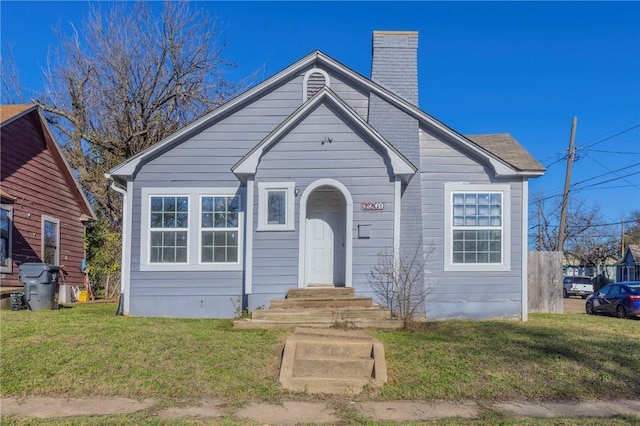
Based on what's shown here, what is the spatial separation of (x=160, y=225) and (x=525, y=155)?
349 inches

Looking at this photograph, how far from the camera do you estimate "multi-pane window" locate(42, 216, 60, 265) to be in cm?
1680

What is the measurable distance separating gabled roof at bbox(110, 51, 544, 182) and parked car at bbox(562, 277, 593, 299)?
33208 mm

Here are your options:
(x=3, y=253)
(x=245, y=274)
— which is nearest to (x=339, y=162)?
(x=245, y=274)

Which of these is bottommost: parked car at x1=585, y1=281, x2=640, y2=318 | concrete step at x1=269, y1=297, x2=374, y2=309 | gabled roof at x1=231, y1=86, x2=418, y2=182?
parked car at x1=585, y1=281, x2=640, y2=318

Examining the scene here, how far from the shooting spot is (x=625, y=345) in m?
8.45

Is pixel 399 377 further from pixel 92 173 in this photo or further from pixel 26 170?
pixel 92 173

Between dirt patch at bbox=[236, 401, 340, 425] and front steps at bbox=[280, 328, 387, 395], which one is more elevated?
front steps at bbox=[280, 328, 387, 395]

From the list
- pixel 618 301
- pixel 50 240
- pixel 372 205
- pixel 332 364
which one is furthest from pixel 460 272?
pixel 50 240

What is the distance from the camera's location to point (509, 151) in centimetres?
1308

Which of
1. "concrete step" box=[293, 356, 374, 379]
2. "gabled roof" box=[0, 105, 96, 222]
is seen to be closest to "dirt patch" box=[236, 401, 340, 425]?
"concrete step" box=[293, 356, 374, 379]

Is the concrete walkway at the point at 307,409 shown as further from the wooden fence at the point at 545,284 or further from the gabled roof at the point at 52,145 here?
the gabled roof at the point at 52,145

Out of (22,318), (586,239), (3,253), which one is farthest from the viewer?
(586,239)

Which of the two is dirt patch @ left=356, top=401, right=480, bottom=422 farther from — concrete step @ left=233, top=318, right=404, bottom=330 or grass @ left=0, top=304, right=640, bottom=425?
concrete step @ left=233, top=318, right=404, bottom=330

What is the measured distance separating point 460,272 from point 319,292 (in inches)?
141
